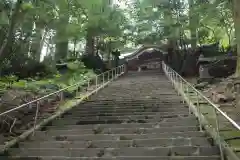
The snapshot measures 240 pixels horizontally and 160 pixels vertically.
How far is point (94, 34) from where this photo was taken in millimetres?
19531

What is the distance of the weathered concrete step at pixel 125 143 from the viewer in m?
5.58

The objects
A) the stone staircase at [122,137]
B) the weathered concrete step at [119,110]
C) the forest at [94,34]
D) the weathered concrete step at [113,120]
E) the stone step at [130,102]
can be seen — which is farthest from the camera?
the forest at [94,34]

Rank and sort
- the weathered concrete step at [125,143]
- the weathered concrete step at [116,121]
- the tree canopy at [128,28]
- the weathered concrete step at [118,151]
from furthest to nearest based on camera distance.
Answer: the tree canopy at [128,28] < the weathered concrete step at [116,121] < the weathered concrete step at [125,143] < the weathered concrete step at [118,151]

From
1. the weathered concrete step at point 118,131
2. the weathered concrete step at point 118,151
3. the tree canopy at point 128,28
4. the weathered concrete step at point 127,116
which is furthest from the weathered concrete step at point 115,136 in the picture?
the tree canopy at point 128,28

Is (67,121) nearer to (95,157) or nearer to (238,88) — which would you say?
(95,157)

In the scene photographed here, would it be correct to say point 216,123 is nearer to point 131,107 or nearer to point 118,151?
point 118,151

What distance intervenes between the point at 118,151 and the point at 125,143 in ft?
1.33

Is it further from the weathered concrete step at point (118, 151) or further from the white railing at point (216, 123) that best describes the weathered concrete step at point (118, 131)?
the weathered concrete step at point (118, 151)

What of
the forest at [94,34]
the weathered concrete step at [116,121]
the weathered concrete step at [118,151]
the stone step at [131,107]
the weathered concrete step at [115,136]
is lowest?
the weathered concrete step at [118,151]

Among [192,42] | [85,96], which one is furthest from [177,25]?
[85,96]

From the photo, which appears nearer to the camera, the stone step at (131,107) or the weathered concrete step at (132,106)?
the stone step at (131,107)

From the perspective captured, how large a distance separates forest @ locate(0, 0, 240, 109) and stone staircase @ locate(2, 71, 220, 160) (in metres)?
2.77

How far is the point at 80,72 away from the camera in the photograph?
1689 centimetres

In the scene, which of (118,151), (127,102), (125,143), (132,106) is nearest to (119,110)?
(132,106)
